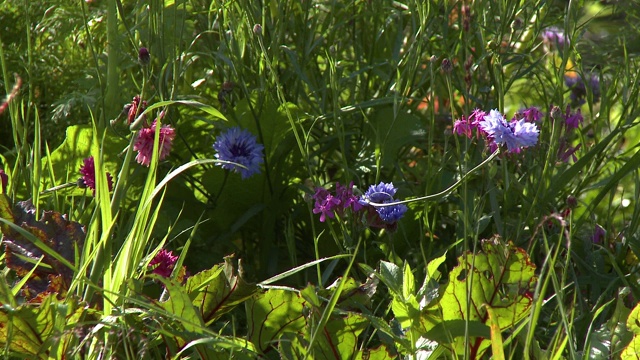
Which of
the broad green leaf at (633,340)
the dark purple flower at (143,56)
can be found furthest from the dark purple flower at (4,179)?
the broad green leaf at (633,340)

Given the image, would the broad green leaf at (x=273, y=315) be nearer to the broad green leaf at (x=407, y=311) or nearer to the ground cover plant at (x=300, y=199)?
the ground cover plant at (x=300, y=199)

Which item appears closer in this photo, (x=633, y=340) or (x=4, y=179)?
(x=633, y=340)

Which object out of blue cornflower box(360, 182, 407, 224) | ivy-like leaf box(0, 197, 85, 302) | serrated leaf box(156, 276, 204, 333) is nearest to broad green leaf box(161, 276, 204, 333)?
serrated leaf box(156, 276, 204, 333)

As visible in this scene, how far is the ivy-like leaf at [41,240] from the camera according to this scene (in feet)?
3.73

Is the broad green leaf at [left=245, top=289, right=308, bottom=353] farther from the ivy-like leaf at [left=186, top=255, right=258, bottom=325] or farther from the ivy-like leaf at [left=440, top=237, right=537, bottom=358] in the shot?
the ivy-like leaf at [left=440, top=237, right=537, bottom=358]

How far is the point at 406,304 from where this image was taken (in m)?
1.00

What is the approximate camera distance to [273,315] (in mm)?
1086

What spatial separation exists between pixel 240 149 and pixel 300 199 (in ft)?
0.97

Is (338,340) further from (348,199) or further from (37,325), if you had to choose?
(37,325)

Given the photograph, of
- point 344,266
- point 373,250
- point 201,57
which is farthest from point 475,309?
point 201,57

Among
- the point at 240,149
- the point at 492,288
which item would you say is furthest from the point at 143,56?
the point at 492,288

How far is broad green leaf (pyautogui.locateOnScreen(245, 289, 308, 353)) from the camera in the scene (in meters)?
1.08

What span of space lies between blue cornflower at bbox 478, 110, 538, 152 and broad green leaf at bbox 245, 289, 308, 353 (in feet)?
1.16

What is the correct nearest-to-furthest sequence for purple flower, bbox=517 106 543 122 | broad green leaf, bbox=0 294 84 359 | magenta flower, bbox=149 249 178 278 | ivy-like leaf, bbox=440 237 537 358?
broad green leaf, bbox=0 294 84 359 < ivy-like leaf, bbox=440 237 537 358 < magenta flower, bbox=149 249 178 278 < purple flower, bbox=517 106 543 122
